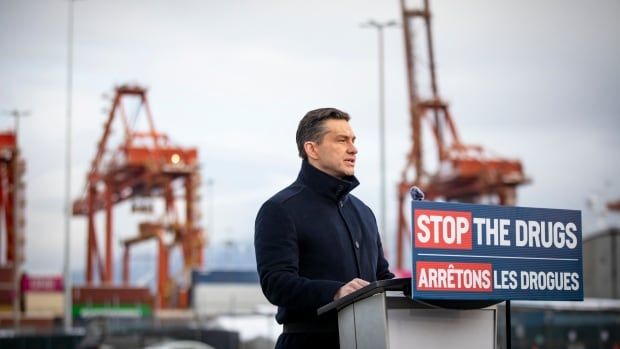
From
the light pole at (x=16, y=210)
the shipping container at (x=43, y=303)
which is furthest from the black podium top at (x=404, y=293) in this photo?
the shipping container at (x=43, y=303)

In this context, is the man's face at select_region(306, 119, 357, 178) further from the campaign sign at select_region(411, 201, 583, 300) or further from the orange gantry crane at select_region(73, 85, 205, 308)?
the orange gantry crane at select_region(73, 85, 205, 308)

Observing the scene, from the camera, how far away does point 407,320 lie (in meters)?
3.46

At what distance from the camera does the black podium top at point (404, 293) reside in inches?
133

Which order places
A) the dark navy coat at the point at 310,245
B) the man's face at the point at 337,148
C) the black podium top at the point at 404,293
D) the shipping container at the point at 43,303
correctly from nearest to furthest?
1. the black podium top at the point at 404,293
2. the dark navy coat at the point at 310,245
3. the man's face at the point at 337,148
4. the shipping container at the point at 43,303

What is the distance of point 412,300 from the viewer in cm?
348

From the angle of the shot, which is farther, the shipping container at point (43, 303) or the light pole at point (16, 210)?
the shipping container at point (43, 303)

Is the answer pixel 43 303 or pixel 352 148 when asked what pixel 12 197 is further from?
pixel 352 148

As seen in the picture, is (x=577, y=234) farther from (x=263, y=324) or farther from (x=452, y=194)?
(x=452, y=194)

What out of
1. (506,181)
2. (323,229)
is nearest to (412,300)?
Answer: (323,229)

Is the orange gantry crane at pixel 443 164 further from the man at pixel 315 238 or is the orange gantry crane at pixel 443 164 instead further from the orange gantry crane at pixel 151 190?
the man at pixel 315 238

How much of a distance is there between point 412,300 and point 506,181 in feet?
178

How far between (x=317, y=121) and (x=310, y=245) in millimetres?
408

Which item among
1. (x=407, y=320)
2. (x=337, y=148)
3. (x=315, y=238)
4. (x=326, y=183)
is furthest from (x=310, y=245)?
(x=407, y=320)

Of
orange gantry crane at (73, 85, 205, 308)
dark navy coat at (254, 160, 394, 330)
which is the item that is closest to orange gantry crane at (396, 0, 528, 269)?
orange gantry crane at (73, 85, 205, 308)
